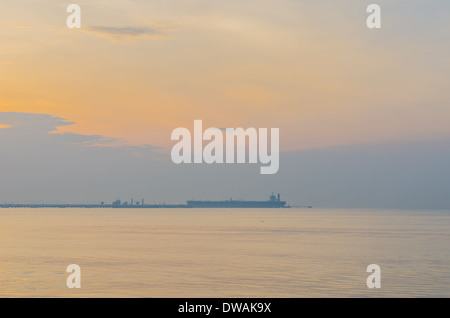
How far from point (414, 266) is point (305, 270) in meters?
10.8

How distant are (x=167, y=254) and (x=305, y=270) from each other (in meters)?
19.0

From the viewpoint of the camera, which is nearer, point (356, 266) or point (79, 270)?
point (79, 270)

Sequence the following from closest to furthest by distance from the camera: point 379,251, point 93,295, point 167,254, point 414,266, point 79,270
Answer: point 93,295 < point 79,270 < point 414,266 < point 167,254 < point 379,251
